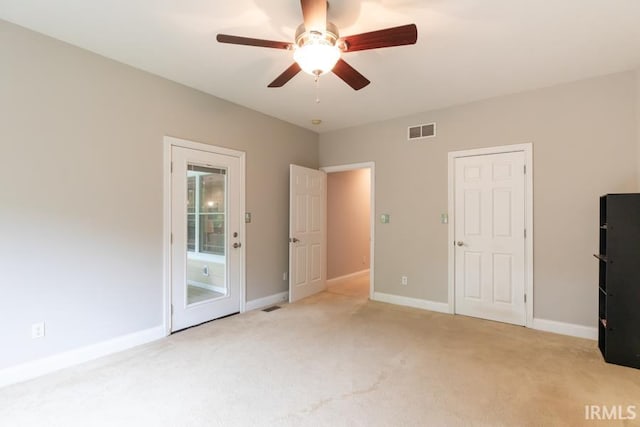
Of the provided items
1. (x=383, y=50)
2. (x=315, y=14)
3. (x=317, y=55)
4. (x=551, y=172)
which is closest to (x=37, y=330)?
(x=317, y=55)

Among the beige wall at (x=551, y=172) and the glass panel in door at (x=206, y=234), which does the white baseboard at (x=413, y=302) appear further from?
the glass panel in door at (x=206, y=234)

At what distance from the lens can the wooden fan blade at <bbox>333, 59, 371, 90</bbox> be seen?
229 centimetres

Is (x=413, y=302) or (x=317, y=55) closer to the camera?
(x=317, y=55)

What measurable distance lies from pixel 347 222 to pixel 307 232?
1455 millimetres

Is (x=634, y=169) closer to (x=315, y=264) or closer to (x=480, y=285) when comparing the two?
(x=480, y=285)

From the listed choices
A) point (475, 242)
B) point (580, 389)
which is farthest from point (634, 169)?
point (580, 389)

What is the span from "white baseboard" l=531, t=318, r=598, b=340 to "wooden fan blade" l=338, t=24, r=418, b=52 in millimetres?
3370

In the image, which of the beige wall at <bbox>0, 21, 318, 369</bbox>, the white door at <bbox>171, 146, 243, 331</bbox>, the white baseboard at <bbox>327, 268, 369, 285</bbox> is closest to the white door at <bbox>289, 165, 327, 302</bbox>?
the white baseboard at <bbox>327, 268, 369, 285</bbox>

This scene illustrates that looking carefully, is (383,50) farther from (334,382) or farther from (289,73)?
(334,382)

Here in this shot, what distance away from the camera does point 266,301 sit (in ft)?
14.8

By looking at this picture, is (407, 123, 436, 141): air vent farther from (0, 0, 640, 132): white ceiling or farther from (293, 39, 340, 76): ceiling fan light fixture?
(293, 39, 340, 76): ceiling fan light fixture

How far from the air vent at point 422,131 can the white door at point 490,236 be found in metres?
0.53

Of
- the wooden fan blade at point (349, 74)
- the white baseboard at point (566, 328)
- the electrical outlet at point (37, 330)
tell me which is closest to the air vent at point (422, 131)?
the wooden fan blade at point (349, 74)

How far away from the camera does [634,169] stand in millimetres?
3119
